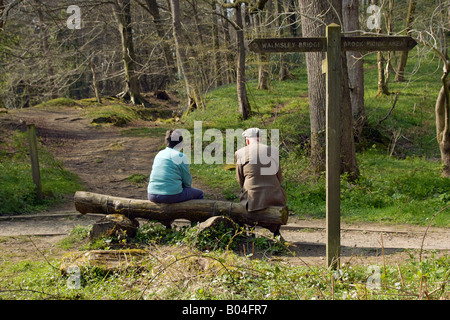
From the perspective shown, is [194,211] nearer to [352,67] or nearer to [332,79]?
[332,79]

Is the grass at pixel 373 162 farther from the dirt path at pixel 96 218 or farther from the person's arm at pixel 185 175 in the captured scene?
the person's arm at pixel 185 175

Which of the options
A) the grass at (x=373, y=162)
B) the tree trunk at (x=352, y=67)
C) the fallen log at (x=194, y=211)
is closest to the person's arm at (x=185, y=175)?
the fallen log at (x=194, y=211)

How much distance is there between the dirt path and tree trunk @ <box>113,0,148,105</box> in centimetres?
697

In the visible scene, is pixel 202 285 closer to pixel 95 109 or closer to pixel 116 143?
pixel 116 143

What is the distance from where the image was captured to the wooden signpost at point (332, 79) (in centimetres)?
528

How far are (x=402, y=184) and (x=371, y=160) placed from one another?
→ 8.06 feet

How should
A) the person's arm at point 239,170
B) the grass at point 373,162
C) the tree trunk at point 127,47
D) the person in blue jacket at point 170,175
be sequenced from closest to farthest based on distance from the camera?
1. the person in blue jacket at point 170,175
2. the person's arm at point 239,170
3. the grass at point 373,162
4. the tree trunk at point 127,47

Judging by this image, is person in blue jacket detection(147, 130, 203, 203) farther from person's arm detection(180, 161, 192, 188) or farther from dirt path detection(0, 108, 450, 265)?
dirt path detection(0, 108, 450, 265)

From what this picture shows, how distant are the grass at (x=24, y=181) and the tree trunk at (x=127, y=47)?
10924 mm

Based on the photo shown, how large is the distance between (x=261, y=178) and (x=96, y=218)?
11.4 ft

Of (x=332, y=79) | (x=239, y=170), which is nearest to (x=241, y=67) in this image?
(x=239, y=170)

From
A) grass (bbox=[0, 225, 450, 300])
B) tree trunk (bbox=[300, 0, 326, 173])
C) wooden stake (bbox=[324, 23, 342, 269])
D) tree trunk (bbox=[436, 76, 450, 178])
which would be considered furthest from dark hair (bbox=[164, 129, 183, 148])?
tree trunk (bbox=[436, 76, 450, 178])
